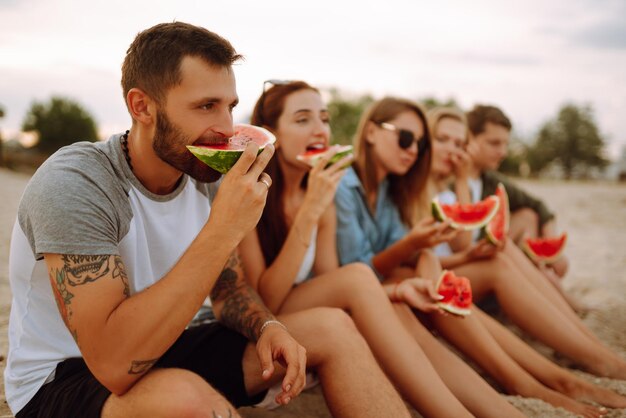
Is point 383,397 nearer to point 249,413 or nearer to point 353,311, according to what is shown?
point 353,311

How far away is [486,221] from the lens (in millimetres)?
4215

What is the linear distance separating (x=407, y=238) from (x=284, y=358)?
190cm

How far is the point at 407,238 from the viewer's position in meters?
4.04

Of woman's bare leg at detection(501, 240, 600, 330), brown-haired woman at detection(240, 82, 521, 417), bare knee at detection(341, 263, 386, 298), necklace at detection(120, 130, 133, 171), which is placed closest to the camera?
necklace at detection(120, 130, 133, 171)

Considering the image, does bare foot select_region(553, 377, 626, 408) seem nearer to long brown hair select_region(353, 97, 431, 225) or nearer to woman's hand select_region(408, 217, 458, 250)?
woman's hand select_region(408, 217, 458, 250)

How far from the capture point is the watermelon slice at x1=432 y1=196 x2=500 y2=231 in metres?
4.09

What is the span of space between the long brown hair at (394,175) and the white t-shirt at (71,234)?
2.51 metres

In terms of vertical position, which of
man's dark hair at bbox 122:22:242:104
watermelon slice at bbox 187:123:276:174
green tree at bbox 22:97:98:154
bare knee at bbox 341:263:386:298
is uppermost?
man's dark hair at bbox 122:22:242:104

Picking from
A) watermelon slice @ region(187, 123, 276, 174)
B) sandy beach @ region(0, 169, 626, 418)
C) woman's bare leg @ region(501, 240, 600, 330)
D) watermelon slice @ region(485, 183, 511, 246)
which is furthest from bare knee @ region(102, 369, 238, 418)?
woman's bare leg @ region(501, 240, 600, 330)

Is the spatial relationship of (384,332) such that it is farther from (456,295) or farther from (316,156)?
(316,156)

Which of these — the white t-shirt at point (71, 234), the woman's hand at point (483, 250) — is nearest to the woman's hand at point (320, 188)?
the white t-shirt at point (71, 234)

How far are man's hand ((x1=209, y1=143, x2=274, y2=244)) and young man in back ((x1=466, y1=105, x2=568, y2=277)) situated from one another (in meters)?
3.96

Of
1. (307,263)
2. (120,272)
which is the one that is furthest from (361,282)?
(120,272)

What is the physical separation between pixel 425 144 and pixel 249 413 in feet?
9.62
